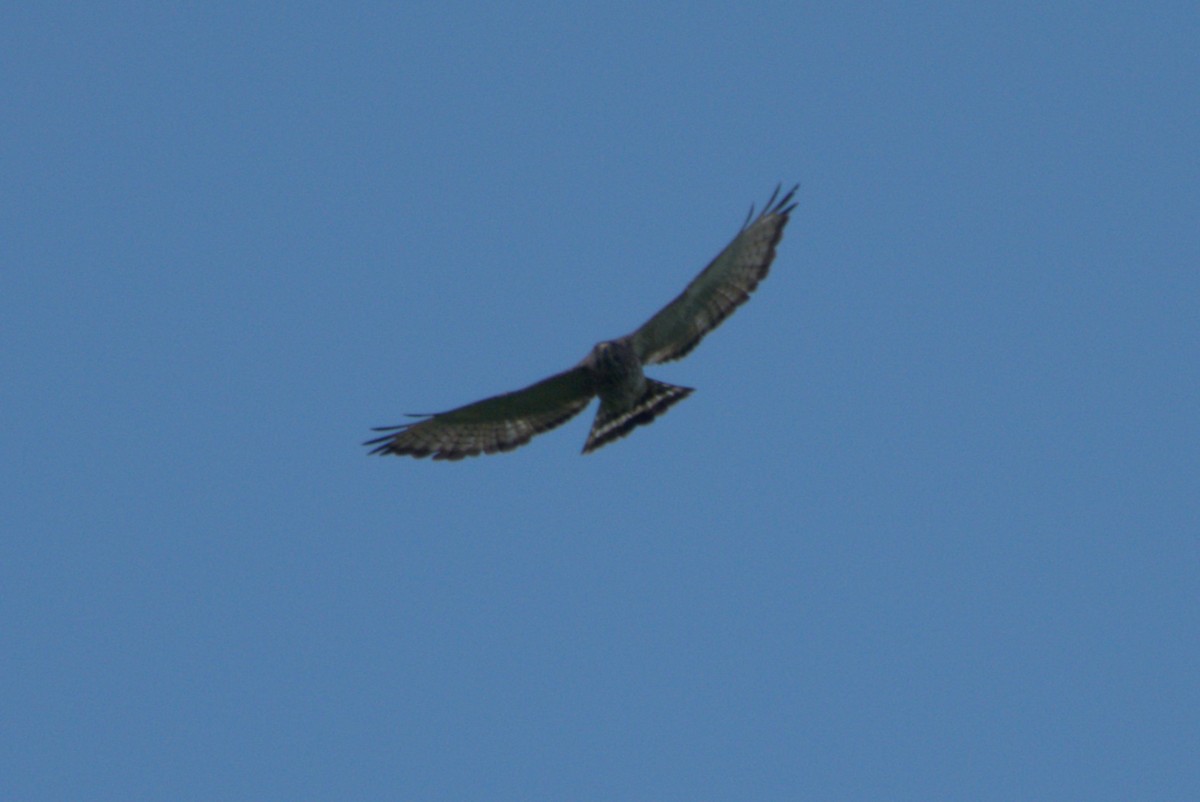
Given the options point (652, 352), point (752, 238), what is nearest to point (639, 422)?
point (652, 352)

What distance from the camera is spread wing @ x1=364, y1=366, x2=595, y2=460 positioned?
1770cm

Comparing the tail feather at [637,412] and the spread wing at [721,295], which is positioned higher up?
the spread wing at [721,295]

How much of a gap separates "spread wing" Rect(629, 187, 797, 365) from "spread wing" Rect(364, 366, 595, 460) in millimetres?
789

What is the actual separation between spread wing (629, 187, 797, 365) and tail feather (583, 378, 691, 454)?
0.30m

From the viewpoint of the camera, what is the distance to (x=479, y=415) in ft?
58.7

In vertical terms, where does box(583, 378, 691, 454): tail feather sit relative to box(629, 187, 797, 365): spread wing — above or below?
below

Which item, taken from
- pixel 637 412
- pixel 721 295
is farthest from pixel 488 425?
pixel 721 295

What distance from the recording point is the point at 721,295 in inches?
685

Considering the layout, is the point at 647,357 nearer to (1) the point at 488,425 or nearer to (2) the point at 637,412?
(2) the point at 637,412

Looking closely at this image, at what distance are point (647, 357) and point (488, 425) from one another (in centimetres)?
176

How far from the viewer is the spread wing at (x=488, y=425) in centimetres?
1770

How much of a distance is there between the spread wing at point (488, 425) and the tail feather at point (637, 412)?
0.41m

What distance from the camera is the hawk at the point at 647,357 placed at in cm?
1712

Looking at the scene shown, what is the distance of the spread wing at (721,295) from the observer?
680 inches
